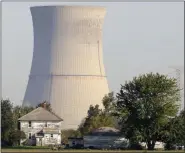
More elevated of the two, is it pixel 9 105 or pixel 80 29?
pixel 80 29

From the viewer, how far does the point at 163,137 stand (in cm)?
4294

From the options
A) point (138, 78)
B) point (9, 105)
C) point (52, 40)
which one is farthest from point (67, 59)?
point (138, 78)

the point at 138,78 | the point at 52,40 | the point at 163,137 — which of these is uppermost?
the point at 52,40

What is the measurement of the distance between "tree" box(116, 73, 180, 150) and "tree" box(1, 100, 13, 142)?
6.41 metres

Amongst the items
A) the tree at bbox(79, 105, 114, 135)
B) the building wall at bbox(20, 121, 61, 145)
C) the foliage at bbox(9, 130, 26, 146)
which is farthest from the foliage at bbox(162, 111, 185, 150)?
the tree at bbox(79, 105, 114, 135)

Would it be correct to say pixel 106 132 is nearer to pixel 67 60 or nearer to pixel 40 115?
pixel 40 115

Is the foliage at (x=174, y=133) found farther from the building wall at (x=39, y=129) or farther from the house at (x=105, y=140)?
the building wall at (x=39, y=129)

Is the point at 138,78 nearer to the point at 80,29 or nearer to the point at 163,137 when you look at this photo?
the point at 163,137

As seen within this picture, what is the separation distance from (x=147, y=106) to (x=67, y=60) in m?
15.6

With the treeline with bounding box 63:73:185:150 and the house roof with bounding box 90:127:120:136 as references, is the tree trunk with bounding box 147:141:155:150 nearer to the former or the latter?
the treeline with bounding box 63:73:185:150

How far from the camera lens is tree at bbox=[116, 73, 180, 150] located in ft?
141

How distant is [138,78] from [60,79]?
15.7m

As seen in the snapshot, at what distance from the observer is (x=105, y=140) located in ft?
154

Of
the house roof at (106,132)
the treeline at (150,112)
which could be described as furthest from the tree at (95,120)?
the treeline at (150,112)
